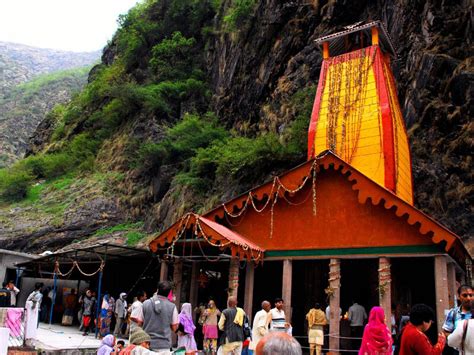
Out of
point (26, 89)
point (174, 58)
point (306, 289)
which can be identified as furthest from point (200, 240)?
point (26, 89)

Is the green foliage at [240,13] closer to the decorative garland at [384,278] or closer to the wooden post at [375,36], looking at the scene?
the wooden post at [375,36]

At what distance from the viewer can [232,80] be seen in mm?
34750

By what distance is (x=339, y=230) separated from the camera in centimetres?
1464

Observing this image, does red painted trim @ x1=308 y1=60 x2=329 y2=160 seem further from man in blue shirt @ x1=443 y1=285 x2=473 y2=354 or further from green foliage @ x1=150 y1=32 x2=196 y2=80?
green foliage @ x1=150 y1=32 x2=196 y2=80

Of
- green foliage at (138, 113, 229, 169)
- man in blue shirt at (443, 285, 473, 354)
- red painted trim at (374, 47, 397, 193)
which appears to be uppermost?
green foliage at (138, 113, 229, 169)

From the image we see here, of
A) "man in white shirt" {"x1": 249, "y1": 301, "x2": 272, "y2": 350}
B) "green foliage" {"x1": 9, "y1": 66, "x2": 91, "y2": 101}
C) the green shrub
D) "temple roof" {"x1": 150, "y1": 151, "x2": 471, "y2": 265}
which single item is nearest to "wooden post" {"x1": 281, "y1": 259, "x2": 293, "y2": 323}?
"temple roof" {"x1": 150, "y1": 151, "x2": 471, "y2": 265}

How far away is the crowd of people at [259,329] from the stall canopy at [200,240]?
6.80 feet

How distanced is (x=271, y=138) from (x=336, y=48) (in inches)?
248

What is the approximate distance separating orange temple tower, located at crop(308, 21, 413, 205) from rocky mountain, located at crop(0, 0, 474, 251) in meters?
2.83

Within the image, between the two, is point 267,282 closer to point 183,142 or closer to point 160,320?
point 160,320

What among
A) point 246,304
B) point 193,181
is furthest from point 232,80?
point 246,304

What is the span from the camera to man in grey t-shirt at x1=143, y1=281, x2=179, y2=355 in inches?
286

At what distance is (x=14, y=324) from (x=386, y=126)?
13920mm

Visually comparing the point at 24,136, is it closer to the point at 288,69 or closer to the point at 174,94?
the point at 174,94
